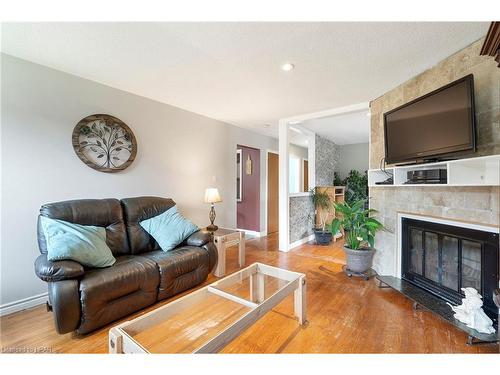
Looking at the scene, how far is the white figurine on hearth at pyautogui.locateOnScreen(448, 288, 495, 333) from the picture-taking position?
1.43m

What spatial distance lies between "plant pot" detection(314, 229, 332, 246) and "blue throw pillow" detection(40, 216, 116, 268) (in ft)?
10.8

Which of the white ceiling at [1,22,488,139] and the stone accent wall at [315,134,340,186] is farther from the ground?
the white ceiling at [1,22,488,139]

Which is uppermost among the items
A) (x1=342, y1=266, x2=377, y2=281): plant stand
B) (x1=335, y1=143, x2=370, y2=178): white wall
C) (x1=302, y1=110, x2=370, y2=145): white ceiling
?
(x1=302, y1=110, x2=370, y2=145): white ceiling

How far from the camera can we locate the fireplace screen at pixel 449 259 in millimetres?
1540

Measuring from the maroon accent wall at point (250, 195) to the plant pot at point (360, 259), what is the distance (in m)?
2.28

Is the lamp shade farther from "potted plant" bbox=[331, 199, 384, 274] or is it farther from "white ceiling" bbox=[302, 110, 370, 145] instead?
"white ceiling" bbox=[302, 110, 370, 145]

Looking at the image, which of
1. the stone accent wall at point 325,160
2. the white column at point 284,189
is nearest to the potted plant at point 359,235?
the white column at point 284,189

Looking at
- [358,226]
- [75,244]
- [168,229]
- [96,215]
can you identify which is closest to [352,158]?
[358,226]

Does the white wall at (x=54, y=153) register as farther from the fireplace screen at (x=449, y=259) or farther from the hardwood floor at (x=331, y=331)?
the fireplace screen at (x=449, y=259)

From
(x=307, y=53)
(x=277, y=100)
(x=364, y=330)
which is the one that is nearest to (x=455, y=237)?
(x=364, y=330)

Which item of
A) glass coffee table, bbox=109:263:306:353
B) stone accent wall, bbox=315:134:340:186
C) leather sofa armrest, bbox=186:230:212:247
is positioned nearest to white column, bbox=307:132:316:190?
stone accent wall, bbox=315:134:340:186
